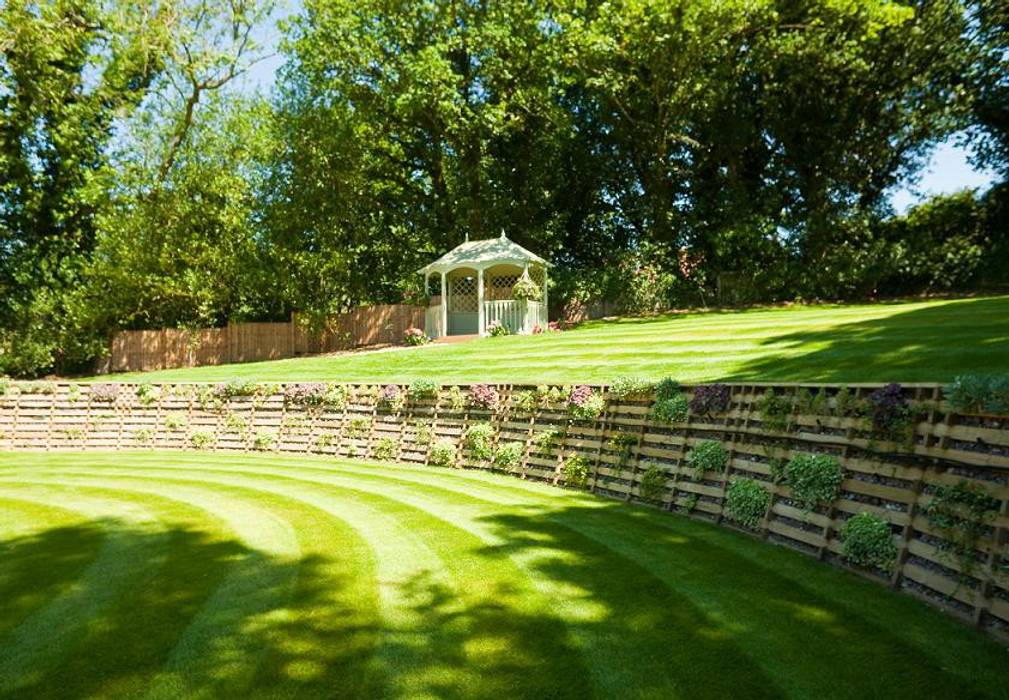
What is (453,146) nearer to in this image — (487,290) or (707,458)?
(487,290)

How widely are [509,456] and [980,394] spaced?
8.06 meters

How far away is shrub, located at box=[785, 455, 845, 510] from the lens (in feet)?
24.2

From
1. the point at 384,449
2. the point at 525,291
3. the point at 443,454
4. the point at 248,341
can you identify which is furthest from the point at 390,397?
the point at 248,341

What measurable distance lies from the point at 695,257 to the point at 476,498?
25.2 meters

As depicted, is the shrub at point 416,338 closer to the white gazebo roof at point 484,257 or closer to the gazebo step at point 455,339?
the gazebo step at point 455,339

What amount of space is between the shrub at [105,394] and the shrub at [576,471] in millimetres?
13483

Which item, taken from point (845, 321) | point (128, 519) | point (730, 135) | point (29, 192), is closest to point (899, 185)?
point (730, 135)

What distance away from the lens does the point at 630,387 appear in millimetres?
11062

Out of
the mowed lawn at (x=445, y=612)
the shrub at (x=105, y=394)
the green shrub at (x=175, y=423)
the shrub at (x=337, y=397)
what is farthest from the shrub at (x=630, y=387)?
the shrub at (x=105, y=394)

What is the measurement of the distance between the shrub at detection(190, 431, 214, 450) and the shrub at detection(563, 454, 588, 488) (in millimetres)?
10061

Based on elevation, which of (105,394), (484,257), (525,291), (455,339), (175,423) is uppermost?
(484,257)

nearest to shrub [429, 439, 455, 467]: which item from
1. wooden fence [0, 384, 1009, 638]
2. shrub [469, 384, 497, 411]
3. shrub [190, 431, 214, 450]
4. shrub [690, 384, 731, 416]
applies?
wooden fence [0, 384, 1009, 638]

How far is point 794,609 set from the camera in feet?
19.3

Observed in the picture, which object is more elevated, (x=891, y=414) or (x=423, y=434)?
(x=891, y=414)
